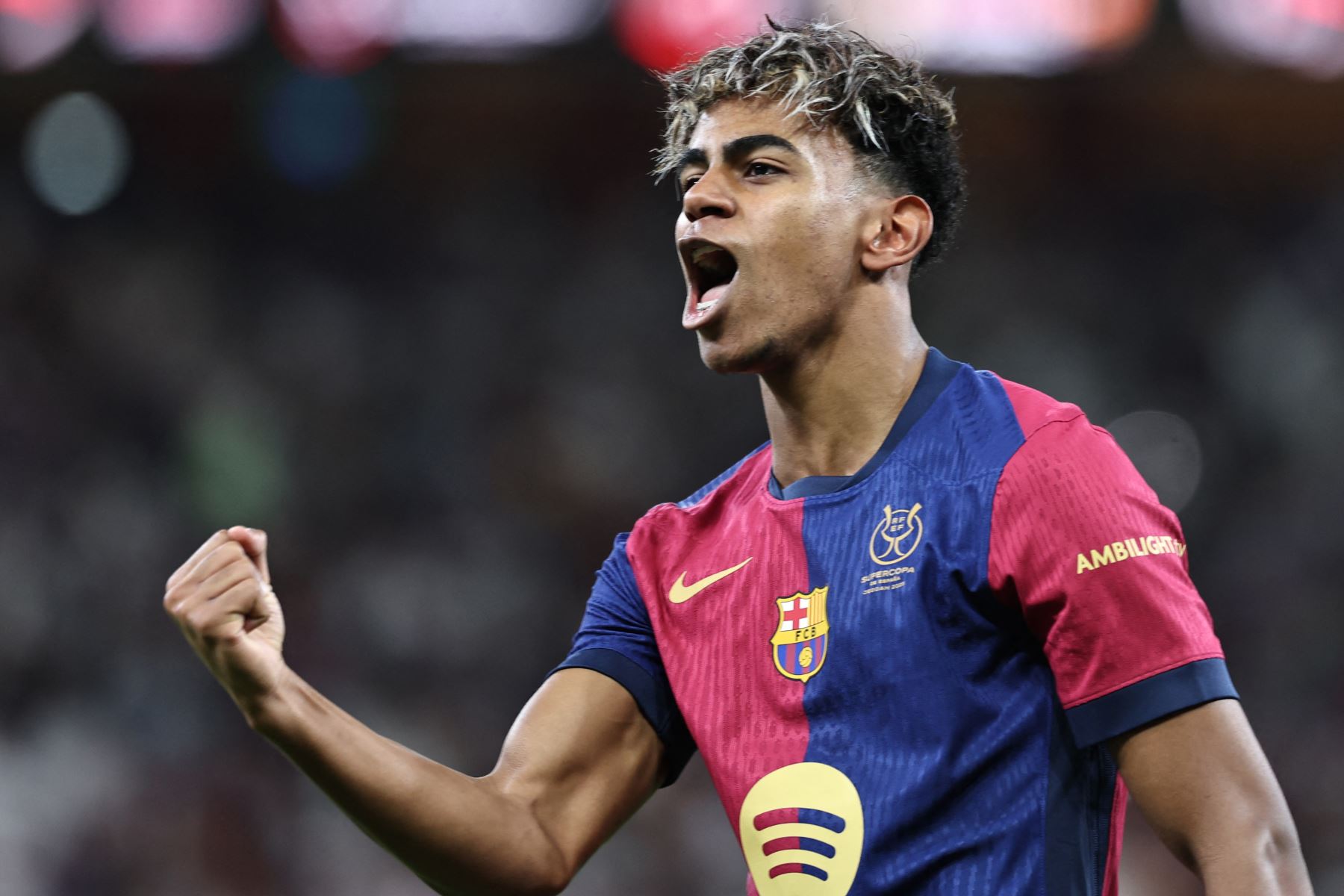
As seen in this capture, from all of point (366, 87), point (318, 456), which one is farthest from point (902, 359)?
point (366, 87)

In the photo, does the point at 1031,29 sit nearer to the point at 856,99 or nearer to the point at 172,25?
the point at 172,25

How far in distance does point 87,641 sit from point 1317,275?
7.93 m

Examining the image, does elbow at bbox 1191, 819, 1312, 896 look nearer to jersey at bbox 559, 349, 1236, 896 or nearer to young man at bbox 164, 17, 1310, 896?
young man at bbox 164, 17, 1310, 896

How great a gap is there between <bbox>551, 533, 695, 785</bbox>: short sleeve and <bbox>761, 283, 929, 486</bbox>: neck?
40cm

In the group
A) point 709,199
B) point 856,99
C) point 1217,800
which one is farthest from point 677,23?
point 1217,800

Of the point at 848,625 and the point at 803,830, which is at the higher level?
the point at 848,625

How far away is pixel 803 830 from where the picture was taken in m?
2.62

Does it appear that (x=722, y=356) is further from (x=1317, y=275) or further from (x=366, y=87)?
(x=1317, y=275)

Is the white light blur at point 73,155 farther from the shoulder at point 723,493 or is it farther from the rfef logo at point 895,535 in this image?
the rfef logo at point 895,535

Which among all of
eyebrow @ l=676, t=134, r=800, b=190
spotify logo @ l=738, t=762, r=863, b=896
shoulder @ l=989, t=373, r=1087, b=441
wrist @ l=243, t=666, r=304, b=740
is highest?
eyebrow @ l=676, t=134, r=800, b=190

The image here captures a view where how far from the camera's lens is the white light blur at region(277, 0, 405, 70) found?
28.3 ft

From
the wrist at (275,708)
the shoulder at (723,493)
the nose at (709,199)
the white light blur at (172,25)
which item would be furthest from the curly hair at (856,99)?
the white light blur at (172,25)

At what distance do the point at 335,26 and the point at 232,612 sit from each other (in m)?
7.01

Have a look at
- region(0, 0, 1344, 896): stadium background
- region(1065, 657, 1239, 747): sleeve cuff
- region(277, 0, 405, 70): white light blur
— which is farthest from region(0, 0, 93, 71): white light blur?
region(1065, 657, 1239, 747): sleeve cuff
